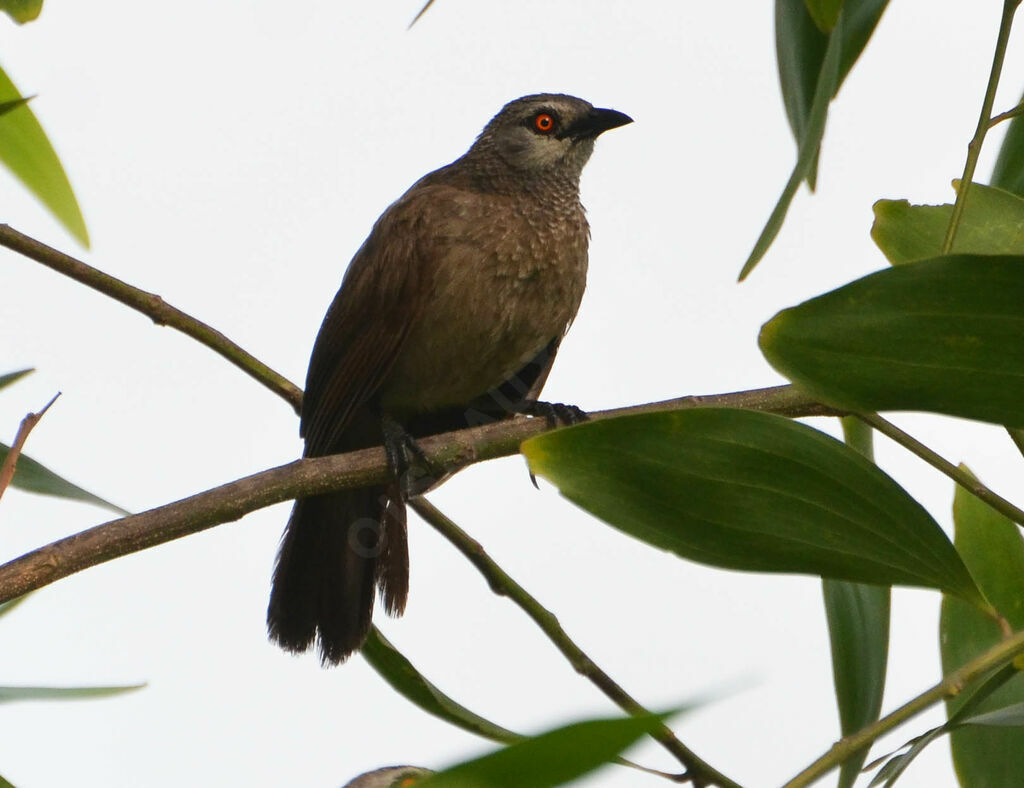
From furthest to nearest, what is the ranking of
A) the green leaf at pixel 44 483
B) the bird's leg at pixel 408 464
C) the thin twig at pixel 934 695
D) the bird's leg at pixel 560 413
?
the bird's leg at pixel 560 413, the bird's leg at pixel 408 464, the green leaf at pixel 44 483, the thin twig at pixel 934 695

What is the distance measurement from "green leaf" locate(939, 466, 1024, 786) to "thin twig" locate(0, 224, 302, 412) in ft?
5.02

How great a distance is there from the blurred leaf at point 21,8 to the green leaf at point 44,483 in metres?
0.77

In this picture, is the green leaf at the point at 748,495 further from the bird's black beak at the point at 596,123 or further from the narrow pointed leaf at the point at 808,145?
the bird's black beak at the point at 596,123

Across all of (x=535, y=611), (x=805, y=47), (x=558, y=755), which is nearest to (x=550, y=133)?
(x=535, y=611)

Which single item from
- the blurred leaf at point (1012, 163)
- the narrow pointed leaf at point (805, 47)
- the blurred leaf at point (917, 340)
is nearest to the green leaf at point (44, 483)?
the narrow pointed leaf at point (805, 47)

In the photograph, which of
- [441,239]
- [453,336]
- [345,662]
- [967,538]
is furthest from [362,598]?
[967,538]

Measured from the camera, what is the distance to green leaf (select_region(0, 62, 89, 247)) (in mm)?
2623

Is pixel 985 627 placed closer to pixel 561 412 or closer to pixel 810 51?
pixel 810 51

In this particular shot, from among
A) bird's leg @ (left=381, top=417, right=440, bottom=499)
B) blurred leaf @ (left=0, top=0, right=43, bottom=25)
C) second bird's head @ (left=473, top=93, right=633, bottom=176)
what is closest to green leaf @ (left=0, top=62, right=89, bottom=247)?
blurred leaf @ (left=0, top=0, right=43, bottom=25)

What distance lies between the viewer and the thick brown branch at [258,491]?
1.91m

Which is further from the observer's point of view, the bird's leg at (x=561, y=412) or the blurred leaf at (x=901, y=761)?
the bird's leg at (x=561, y=412)

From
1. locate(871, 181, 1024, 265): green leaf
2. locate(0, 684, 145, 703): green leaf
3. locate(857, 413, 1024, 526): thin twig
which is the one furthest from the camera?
locate(0, 684, 145, 703): green leaf

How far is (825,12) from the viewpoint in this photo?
1.69m

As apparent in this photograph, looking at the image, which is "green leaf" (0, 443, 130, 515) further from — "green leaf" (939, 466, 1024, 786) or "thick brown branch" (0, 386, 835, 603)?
"green leaf" (939, 466, 1024, 786)
